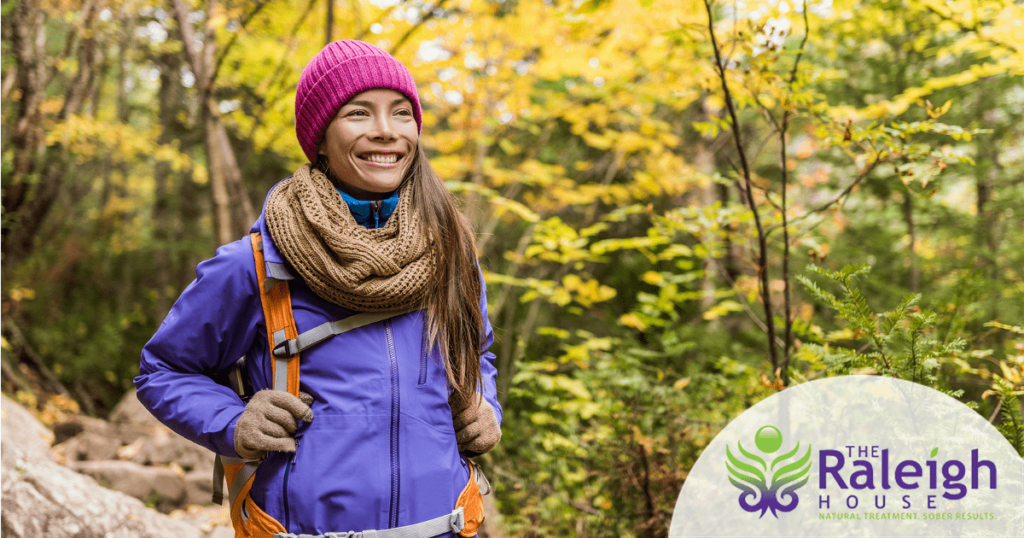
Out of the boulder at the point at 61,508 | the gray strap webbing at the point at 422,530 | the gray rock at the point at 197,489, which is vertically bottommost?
the gray rock at the point at 197,489

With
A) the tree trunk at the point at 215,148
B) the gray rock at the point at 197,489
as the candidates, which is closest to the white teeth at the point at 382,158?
the tree trunk at the point at 215,148

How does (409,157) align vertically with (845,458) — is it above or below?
above

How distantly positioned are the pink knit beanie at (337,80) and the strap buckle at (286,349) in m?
0.62

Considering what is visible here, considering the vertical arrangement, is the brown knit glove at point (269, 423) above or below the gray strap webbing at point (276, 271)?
below

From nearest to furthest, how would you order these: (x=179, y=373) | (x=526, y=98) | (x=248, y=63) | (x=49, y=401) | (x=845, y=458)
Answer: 1. (x=179, y=373)
2. (x=845, y=458)
3. (x=248, y=63)
4. (x=526, y=98)
5. (x=49, y=401)

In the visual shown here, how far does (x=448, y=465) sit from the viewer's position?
150cm

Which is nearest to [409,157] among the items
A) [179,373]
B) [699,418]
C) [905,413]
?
[179,373]

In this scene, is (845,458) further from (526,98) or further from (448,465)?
(526,98)

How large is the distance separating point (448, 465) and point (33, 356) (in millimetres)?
7894

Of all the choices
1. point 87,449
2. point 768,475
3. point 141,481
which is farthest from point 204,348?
point 87,449

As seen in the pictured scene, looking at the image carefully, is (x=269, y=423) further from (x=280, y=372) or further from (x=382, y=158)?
(x=382, y=158)

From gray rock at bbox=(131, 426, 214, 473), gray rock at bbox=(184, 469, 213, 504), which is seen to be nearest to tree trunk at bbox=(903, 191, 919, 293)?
gray rock at bbox=(184, 469, 213, 504)

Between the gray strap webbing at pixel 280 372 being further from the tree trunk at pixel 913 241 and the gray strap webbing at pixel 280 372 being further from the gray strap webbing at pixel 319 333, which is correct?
the tree trunk at pixel 913 241

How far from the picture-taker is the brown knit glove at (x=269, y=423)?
1315 millimetres
